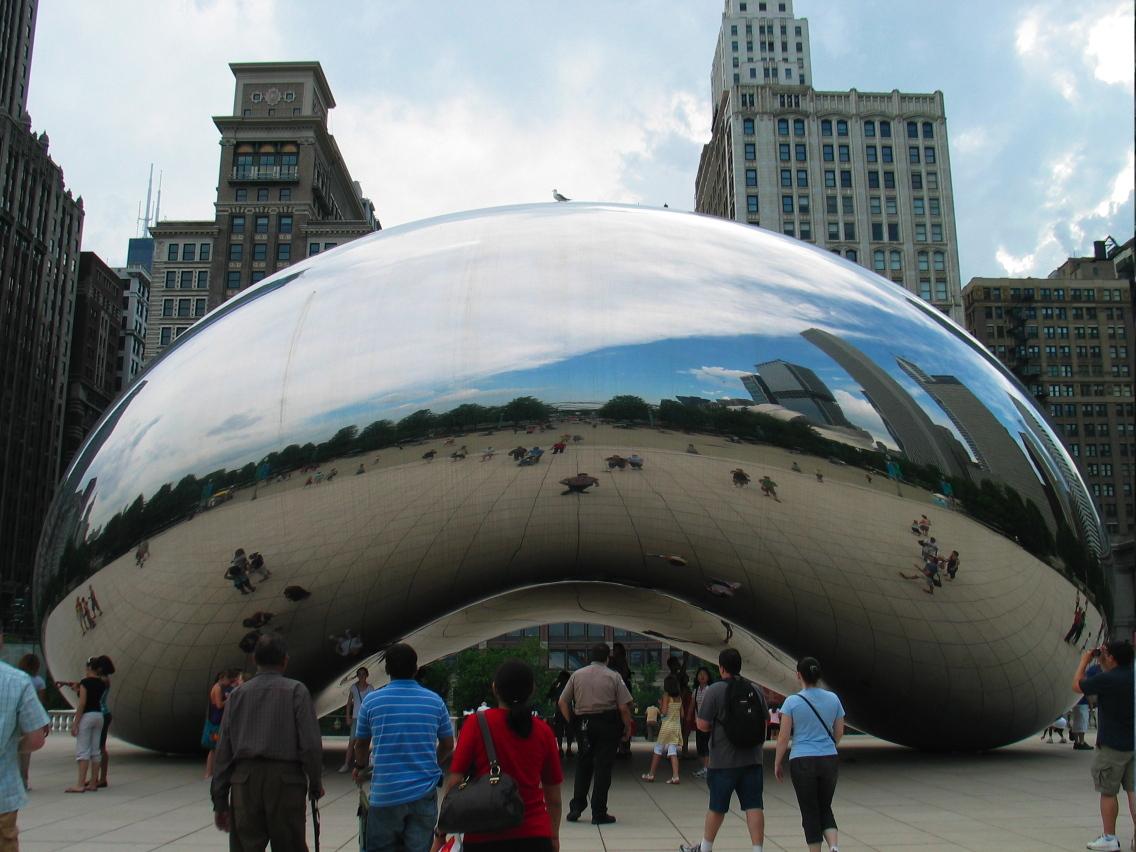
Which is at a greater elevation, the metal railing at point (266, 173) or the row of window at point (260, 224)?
the metal railing at point (266, 173)

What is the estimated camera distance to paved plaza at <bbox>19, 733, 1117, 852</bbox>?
6.74 meters

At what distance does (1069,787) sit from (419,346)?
23.6ft

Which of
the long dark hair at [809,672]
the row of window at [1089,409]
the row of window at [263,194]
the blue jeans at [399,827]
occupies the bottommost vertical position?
the blue jeans at [399,827]

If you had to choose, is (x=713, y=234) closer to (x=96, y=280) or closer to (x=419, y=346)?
(x=419, y=346)

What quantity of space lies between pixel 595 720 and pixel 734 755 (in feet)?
6.07

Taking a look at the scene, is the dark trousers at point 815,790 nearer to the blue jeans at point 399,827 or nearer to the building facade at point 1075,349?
the blue jeans at point 399,827

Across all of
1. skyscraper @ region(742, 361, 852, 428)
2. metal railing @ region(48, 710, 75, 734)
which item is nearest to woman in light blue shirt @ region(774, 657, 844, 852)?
skyscraper @ region(742, 361, 852, 428)

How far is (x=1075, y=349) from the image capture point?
115562 millimetres

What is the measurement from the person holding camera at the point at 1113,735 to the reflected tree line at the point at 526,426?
2238mm

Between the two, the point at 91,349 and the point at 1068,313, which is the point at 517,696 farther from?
the point at 1068,313

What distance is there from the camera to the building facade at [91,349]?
363ft

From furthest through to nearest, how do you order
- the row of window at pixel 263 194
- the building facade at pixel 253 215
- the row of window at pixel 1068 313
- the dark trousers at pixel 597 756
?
1. the row of window at pixel 1068 313
2. the row of window at pixel 263 194
3. the building facade at pixel 253 215
4. the dark trousers at pixel 597 756

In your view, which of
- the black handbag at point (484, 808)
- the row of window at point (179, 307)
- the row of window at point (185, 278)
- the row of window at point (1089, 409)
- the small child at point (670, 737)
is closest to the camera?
the black handbag at point (484, 808)

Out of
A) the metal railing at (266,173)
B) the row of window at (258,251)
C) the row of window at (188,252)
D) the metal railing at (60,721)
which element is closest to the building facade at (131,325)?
the row of window at (188,252)
